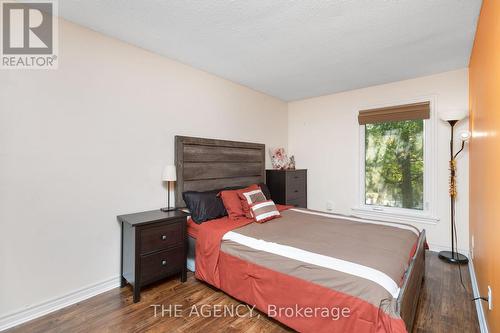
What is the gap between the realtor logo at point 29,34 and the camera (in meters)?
1.82

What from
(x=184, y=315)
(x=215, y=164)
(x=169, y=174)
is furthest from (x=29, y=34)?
(x=184, y=315)

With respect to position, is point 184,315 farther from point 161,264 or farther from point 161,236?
point 161,236

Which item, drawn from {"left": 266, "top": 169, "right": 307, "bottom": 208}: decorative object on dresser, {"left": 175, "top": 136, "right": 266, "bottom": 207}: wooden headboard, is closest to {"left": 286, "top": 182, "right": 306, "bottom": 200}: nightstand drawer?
{"left": 266, "top": 169, "right": 307, "bottom": 208}: decorative object on dresser

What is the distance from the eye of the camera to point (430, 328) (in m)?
1.78

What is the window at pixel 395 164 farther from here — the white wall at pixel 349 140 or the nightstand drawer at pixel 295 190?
the nightstand drawer at pixel 295 190

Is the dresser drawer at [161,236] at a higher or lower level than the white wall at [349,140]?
lower

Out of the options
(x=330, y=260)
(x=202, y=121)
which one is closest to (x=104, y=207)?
(x=202, y=121)

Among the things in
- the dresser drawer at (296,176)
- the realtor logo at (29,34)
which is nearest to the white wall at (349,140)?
the dresser drawer at (296,176)

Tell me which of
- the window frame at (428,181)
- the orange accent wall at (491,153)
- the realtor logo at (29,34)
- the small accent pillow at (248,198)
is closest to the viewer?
the orange accent wall at (491,153)

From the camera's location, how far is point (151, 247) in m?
2.20

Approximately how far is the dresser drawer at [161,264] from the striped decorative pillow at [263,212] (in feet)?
2.82

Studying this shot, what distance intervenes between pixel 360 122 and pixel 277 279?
10.1 ft

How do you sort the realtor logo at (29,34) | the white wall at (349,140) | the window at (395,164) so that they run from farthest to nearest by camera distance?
1. the window at (395,164)
2. the white wall at (349,140)
3. the realtor logo at (29,34)

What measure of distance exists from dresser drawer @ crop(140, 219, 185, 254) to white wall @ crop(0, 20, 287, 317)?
1.47 ft
